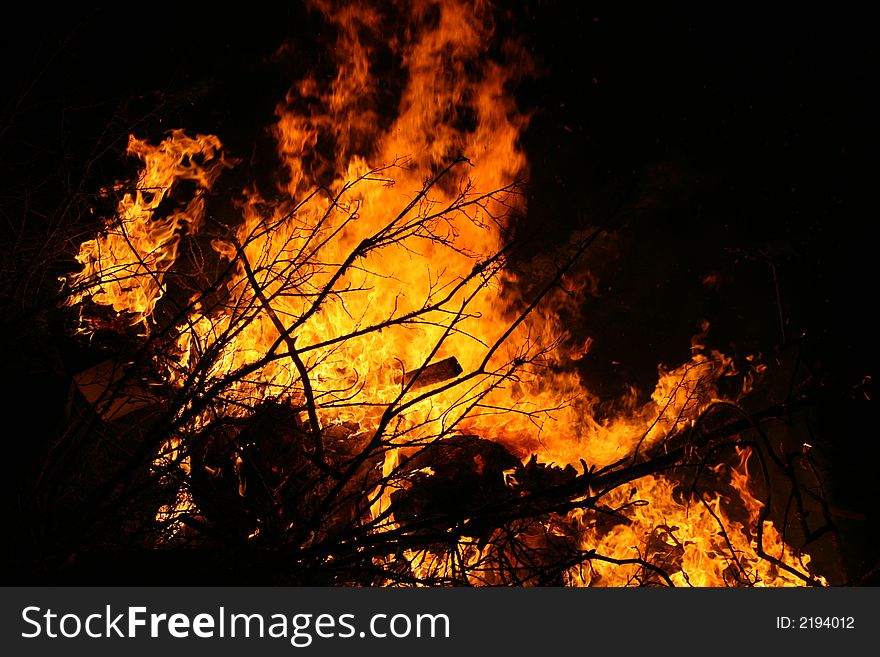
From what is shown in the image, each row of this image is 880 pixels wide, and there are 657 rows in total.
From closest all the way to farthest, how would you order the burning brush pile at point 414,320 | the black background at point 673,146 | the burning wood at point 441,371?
1. the burning brush pile at point 414,320
2. the burning wood at point 441,371
3. the black background at point 673,146

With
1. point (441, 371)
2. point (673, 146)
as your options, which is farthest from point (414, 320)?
point (673, 146)

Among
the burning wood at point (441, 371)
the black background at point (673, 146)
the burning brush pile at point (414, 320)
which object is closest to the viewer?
the burning brush pile at point (414, 320)

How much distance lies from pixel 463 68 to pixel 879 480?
655 cm

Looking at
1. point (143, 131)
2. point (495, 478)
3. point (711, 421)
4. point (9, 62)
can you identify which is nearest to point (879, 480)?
point (711, 421)

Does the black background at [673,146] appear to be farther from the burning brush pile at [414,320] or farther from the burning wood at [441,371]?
the burning wood at [441,371]

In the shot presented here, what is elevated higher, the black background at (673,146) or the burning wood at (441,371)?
the black background at (673,146)

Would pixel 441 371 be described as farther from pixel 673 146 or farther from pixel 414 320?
pixel 673 146

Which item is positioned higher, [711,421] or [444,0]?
[444,0]

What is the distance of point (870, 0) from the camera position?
6164 mm

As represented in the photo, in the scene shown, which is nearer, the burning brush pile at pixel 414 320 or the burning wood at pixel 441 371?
the burning brush pile at pixel 414 320

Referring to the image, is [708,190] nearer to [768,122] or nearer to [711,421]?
[768,122]

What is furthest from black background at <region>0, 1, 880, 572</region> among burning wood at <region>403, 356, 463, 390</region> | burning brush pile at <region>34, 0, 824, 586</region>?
burning wood at <region>403, 356, 463, 390</region>

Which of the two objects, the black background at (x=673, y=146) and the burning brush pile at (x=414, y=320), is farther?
the black background at (x=673, y=146)

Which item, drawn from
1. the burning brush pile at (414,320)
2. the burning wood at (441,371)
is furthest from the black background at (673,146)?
the burning wood at (441,371)
